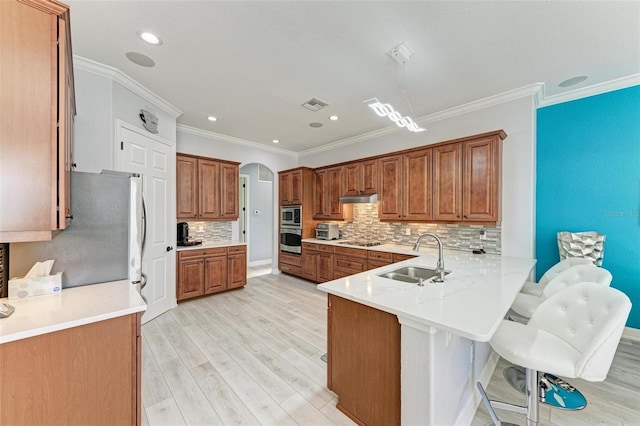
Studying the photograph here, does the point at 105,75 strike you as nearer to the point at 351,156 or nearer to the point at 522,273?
the point at 351,156

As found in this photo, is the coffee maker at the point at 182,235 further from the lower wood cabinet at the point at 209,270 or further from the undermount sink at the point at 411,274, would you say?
the undermount sink at the point at 411,274

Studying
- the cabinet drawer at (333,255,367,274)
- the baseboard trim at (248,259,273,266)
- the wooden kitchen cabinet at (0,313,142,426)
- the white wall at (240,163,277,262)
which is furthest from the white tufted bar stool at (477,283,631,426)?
the baseboard trim at (248,259,273,266)

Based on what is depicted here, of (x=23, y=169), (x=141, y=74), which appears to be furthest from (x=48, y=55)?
(x=141, y=74)

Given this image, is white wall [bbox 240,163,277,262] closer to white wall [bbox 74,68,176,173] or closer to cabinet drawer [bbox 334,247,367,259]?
cabinet drawer [bbox 334,247,367,259]

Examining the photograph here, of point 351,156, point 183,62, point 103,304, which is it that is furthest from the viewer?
point 351,156

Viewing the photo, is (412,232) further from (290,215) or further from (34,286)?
(34,286)

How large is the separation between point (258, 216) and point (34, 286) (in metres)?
5.58

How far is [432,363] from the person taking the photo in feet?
4.32

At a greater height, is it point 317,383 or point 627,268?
point 627,268

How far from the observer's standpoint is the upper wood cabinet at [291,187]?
5477 mm

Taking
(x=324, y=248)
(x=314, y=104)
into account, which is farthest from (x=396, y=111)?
(x=324, y=248)

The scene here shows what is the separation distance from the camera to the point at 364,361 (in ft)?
5.52

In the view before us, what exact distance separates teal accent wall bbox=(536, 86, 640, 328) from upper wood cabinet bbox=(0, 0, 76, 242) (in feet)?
15.3

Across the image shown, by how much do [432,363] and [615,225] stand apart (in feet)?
10.7
